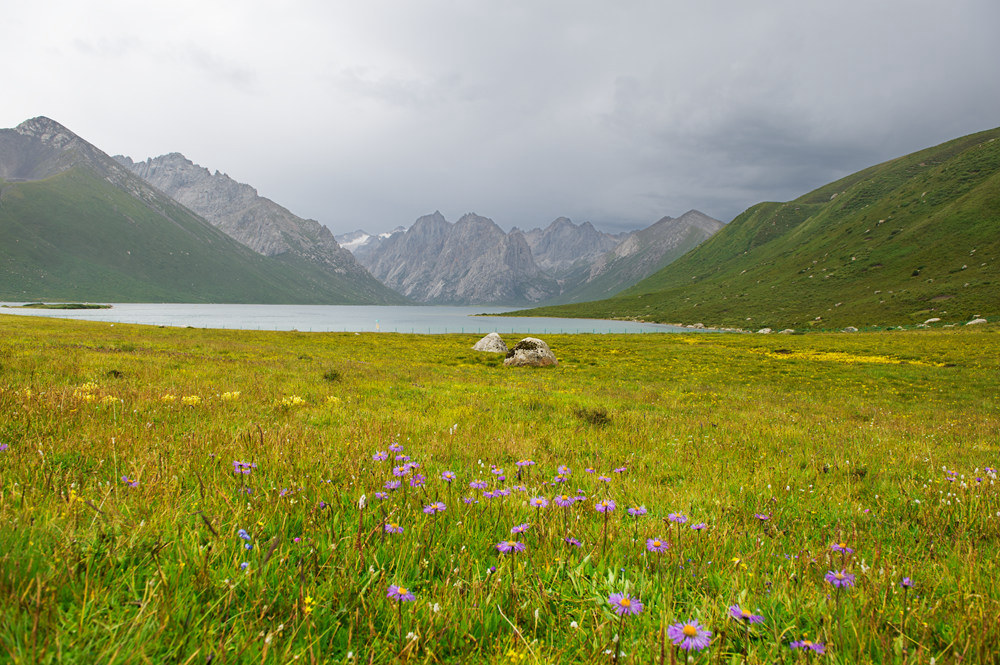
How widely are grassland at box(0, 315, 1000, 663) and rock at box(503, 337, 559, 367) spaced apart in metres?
23.2

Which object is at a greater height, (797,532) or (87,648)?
(87,648)

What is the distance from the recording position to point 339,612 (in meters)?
2.14

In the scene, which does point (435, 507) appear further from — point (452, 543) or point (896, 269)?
point (896, 269)

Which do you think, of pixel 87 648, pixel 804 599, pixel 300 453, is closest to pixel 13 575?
pixel 87 648

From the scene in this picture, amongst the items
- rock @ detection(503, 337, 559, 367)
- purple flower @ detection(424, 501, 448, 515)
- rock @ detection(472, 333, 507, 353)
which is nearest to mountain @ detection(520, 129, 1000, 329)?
rock @ detection(472, 333, 507, 353)

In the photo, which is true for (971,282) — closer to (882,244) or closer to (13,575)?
(882,244)

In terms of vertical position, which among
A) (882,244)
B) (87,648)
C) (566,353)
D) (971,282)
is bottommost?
(566,353)

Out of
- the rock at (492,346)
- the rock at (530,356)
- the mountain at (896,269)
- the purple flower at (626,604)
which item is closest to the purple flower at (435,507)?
the purple flower at (626,604)

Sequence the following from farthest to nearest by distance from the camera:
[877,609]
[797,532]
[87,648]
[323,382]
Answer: [323,382], [797,532], [877,609], [87,648]

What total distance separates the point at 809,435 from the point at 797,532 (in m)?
8.24

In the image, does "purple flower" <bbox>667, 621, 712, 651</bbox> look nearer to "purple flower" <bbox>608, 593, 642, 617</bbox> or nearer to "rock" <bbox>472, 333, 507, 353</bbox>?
"purple flower" <bbox>608, 593, 642, 617</bbox>

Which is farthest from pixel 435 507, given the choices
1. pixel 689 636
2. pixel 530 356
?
pixel 530 356

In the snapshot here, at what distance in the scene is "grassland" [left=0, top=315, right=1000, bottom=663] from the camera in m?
1.94

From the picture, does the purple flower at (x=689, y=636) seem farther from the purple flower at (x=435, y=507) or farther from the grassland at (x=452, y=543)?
the purple flower at (x=435, y=507)
